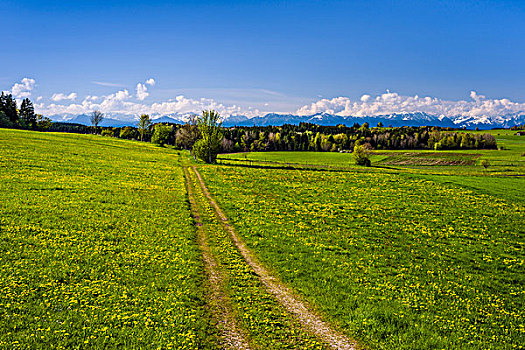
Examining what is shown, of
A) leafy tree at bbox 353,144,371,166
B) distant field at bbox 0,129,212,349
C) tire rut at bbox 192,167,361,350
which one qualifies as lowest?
tire rut at bbox 192,167,361,350

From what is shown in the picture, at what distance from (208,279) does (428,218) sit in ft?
87.8

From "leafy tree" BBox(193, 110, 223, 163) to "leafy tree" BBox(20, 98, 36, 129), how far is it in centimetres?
14901

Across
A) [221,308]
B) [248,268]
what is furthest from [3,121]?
[221,308]

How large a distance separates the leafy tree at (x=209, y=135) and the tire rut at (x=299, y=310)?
6226 centimetres

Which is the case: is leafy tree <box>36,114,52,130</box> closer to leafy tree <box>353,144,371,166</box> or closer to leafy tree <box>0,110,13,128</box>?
leafy tree <box>0,110,13,128</box>

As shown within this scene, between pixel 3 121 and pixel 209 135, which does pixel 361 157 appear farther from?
pixel 3 121

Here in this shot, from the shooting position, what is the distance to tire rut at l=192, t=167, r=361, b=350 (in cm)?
1205

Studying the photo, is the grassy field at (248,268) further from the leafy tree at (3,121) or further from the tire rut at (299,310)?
the leafy tree at (3,121)

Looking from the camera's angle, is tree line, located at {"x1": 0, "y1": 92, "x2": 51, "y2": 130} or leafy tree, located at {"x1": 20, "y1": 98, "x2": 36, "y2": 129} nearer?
tree line, located at {"x1": 0, "y1": 92, "x2": 51, "y2": 130}

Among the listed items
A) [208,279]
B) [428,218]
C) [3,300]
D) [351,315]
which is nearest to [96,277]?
[3,300]

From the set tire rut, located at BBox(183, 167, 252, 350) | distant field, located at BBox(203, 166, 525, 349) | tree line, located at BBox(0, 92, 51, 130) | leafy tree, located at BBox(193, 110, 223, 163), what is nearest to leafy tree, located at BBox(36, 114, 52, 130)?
tree line, located at BBox(0, 92, 51, 130)

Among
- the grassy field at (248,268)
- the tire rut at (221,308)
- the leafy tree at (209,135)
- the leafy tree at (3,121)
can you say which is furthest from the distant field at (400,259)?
the leafy tree at (3,121)

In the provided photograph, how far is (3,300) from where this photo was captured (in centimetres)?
1291

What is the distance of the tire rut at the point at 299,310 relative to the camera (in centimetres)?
1205
